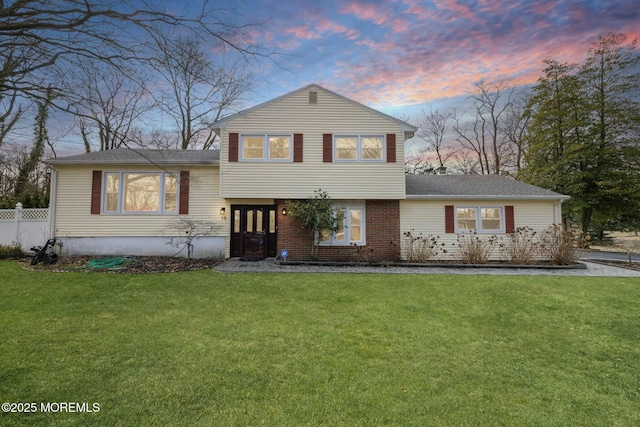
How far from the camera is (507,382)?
3.16m

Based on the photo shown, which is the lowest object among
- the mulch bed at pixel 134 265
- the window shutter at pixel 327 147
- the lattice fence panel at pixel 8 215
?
the mulch bed at pixel 134 265

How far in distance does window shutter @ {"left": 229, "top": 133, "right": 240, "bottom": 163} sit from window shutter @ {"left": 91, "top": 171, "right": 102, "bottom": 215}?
532 cm

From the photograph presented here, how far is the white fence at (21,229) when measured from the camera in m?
11.2

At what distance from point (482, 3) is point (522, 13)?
179cm

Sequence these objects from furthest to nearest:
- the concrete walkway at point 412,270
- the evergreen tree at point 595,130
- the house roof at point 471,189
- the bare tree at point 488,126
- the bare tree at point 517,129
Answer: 1. the bare tree at point 488,126
2. the bare tree at point 517,129
3. the evergreen tree at point 595,130
4. the house roof at point 471,189
5. the concrete walkway at point 412,270

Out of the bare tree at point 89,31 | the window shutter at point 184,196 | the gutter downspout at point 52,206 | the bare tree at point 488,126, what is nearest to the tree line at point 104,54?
the bare tree at point 89,31

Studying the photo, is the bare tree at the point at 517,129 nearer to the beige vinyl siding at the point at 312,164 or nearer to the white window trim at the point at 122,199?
the beige vinyl siding at the point at 312,164

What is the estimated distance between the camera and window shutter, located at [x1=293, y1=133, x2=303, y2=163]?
11211 mm

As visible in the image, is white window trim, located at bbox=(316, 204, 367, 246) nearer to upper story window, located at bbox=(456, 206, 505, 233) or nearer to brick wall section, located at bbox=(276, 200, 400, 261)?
brick wall section, located at bbox=(276, 200, 400, 261)

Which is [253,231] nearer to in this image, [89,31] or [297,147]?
[297,147]

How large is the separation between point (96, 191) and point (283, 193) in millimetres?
7427

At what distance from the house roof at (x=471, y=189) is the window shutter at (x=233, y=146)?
7051 mm

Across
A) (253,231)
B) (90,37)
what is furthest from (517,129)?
(90,37)

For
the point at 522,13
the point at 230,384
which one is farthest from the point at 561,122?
the point at 230,384
